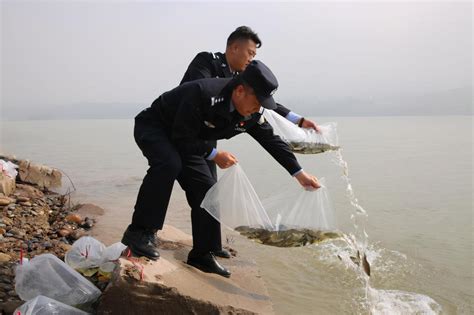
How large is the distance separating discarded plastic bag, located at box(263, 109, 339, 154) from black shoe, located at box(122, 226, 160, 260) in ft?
5.76

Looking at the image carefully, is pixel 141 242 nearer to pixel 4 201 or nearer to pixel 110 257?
pixel 110 257

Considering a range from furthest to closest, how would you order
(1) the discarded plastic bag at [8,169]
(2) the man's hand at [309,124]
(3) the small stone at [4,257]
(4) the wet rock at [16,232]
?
1. (1) the discarded plastic bag at [8,169]
2. (4) the wet rock at [16,232]
3. (2) the man's hand at [309,124]
4. (3) the small stone at [4,257]

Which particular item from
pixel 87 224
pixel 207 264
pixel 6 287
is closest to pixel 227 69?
pixel 207 264

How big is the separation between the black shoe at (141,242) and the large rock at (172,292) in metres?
0.06

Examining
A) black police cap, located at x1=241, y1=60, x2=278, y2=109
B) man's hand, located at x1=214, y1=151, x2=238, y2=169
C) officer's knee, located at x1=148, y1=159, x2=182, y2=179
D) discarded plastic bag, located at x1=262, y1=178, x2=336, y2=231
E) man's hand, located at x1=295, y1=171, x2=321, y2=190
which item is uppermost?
black police cap, located at x1=241, y1=60, x2=278, y2=109

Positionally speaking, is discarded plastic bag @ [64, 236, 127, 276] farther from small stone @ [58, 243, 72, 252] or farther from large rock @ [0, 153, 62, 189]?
large rock @ [0, 153, 62, 189]

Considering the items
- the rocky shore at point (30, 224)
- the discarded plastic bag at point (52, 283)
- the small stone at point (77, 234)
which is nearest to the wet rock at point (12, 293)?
the rocky shore at point (30, 224)

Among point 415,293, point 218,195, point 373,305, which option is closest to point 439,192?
point 415,293

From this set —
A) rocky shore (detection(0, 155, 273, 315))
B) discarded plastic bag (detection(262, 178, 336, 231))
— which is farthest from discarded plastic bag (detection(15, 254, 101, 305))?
discarded plastic bag (detection(262, 178, 336, 231))

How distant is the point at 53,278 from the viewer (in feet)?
8.97

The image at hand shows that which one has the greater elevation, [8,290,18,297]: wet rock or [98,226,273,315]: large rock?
[98,226,273,315]: large rock

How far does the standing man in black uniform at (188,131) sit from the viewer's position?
2.65 meters

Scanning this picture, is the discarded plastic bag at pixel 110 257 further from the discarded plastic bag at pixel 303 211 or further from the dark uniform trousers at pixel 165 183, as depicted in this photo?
the discarded plastic bag at pixel 303 211

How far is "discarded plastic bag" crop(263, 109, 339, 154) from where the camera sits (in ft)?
13.5
